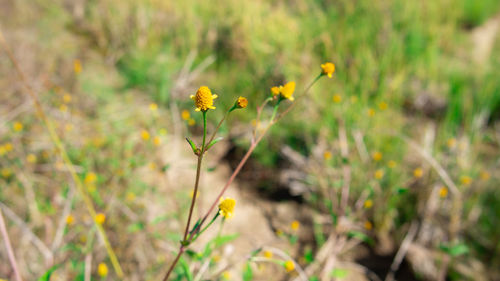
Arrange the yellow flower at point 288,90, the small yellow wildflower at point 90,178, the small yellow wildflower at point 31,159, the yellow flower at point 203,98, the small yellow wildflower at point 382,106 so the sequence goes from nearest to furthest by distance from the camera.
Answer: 1. the yellow flower at point 203,98
2. the yellow flower at point 288,90
3. the small yellow wildflower at point 90,178
4. the small yellow wildflower at point 31,159
5. the small yellow wildflower at point 382,106

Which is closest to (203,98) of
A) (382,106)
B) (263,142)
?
(263,142)

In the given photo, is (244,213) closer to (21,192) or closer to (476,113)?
(21,192)

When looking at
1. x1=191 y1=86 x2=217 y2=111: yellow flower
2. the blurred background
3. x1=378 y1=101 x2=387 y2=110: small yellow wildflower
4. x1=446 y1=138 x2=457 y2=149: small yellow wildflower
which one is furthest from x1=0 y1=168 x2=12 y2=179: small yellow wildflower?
x1=446 y1=138 x2=457 y2=149: small yellow wildflower

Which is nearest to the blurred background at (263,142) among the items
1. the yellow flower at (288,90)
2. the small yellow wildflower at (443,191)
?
the small yellow wildflower at (443,191)

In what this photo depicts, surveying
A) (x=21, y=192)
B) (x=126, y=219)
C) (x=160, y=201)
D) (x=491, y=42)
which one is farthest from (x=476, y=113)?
(x=21, y=192)

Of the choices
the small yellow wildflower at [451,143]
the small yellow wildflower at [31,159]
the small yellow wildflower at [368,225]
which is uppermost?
the small yellow wildflower at [451,143]

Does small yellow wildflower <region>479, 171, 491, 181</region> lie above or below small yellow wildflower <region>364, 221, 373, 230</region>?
above

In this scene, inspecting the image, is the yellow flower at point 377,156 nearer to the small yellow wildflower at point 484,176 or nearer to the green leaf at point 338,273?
the small yellow wildflower at point 484,176

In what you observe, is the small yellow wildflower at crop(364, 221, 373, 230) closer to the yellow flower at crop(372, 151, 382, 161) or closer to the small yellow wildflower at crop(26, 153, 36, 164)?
the yellow flower at crop(372, 151, 382, 161)

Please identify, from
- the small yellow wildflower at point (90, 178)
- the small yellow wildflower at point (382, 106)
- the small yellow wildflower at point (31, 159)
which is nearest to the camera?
the small yellow wildflower at point (90, 178)
